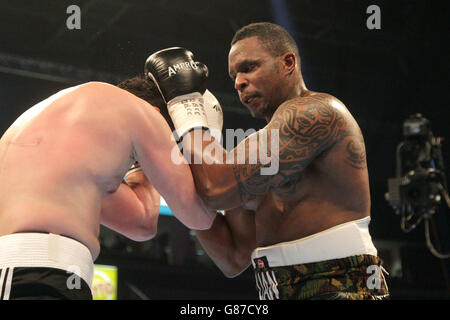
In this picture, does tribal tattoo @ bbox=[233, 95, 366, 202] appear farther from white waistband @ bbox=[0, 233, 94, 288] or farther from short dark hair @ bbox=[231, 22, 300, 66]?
white waistband @ bbox=[0, 233, 94, 288]

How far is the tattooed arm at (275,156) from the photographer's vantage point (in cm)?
199

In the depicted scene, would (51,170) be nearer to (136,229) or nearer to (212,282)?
(136,229)

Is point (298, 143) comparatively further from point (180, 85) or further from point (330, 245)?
point (180, 85)

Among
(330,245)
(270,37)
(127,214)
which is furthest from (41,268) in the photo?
(270,37)

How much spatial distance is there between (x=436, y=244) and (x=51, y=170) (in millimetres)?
7156

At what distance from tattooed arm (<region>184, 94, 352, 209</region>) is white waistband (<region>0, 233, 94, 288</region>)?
557 millimetres

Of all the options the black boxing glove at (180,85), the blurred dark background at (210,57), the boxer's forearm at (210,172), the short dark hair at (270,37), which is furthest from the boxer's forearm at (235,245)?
the blurred dark background at (210,57)

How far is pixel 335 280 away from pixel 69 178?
0.91 meters

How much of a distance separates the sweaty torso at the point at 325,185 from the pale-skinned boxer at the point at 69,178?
1.01ft

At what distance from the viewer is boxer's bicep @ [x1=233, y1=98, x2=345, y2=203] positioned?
1.98m

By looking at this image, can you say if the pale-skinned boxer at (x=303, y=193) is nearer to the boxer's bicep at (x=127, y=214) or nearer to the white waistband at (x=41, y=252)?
the boxer's bicep at (x=127, y=214)

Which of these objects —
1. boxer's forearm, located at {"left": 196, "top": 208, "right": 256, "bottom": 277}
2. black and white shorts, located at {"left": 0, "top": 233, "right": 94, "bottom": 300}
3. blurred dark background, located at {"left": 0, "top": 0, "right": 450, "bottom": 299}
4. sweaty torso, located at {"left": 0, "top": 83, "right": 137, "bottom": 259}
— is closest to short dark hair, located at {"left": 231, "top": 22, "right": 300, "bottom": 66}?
boxer's forearm, located at {"left": 196, "top": 208, "right": 256, "bottom": 277}

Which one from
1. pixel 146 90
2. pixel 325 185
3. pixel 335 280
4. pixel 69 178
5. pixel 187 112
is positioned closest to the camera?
pixel 69 178

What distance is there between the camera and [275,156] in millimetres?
1982
